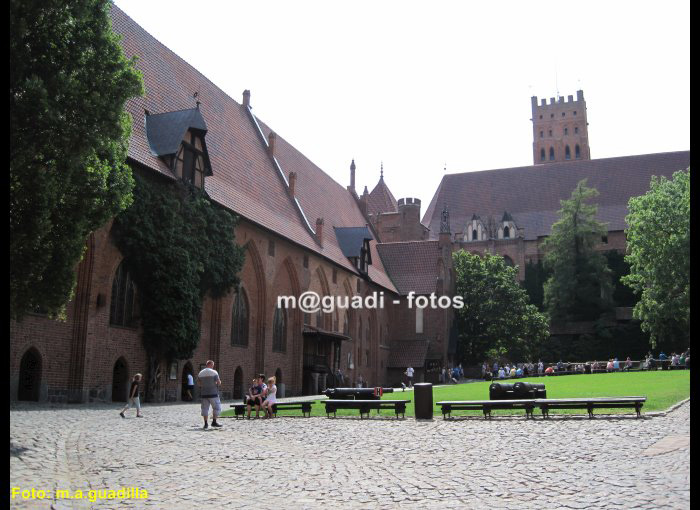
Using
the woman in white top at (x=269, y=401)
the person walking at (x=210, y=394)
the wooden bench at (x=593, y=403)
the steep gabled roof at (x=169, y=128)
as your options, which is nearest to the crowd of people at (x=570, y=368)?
the steep gabled roof at (x=169, y=128)

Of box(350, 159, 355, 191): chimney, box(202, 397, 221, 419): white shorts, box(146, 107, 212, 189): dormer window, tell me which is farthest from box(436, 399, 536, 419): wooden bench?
box(350, 159, 355, 191): chimney

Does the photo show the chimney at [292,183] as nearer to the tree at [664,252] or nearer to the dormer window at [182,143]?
the dormer window at [182,143]

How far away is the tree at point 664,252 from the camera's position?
42.3 m

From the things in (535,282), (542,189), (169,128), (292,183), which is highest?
(542,189)

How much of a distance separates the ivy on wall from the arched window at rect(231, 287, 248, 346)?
12.0 ft

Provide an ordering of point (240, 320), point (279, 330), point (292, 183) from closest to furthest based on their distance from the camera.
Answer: point (240, 320) < point (279, 330) < point (292, 183)

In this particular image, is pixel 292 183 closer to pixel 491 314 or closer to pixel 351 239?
pixel 351 239

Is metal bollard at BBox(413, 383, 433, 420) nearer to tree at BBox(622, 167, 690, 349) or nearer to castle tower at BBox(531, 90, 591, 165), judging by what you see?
tree at BBox(622, 167, 690, 349)

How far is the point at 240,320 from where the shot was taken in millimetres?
30156

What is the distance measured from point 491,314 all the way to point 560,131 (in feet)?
153

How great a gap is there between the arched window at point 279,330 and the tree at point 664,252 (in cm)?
2400

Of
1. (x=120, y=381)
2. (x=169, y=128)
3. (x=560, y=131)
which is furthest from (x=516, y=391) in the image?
(x=560, y=131)
